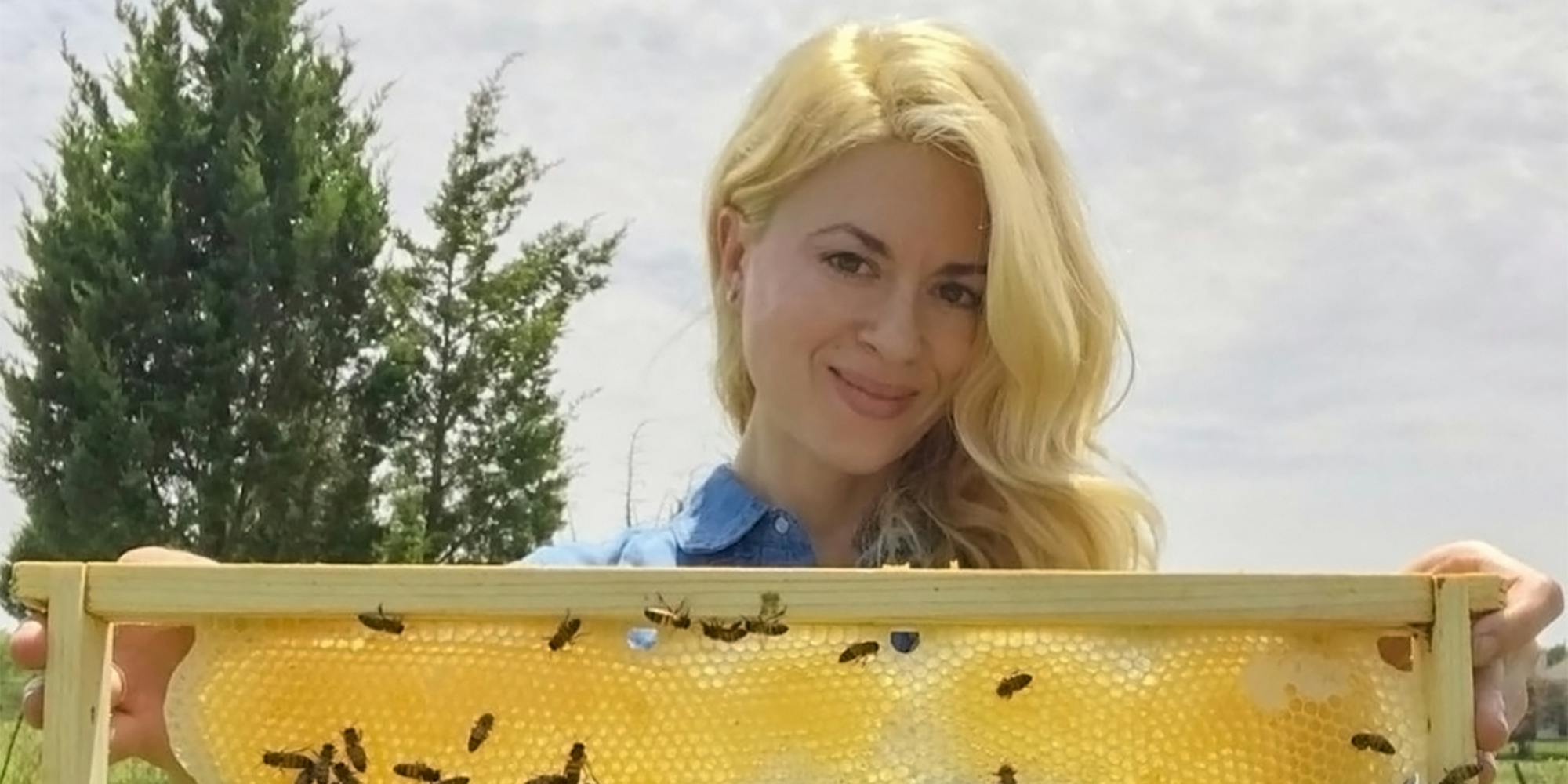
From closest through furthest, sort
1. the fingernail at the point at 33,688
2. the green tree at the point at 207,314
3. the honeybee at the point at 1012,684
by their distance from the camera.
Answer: the fingernail at the point at 33,688 < the honeybee at the point at 1012,684 < the green tree at the point at 207,314

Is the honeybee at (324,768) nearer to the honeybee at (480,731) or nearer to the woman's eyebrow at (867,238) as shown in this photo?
the honeybee at (480,731)

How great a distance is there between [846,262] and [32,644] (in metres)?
1.87

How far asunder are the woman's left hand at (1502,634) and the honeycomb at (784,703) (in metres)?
0.14

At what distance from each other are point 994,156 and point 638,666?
148 centimetres

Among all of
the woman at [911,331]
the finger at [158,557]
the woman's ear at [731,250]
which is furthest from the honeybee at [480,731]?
the woman's ear at [731,250]

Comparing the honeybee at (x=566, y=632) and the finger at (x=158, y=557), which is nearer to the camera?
the honeybee at (x=566, y=632)

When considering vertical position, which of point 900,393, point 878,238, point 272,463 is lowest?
point 900,393

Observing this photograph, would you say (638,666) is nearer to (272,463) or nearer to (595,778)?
(595,778)

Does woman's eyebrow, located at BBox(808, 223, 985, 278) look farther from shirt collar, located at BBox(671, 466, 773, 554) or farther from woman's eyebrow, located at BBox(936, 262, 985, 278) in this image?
shirt collar, located at BBox(671, 466, 773, 554)

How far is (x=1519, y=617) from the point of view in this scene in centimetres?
256

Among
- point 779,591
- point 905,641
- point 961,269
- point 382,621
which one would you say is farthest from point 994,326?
point 382,621

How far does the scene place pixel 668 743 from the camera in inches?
106

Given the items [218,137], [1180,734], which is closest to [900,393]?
[1180,734]

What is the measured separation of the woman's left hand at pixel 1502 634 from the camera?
2.52 metres
